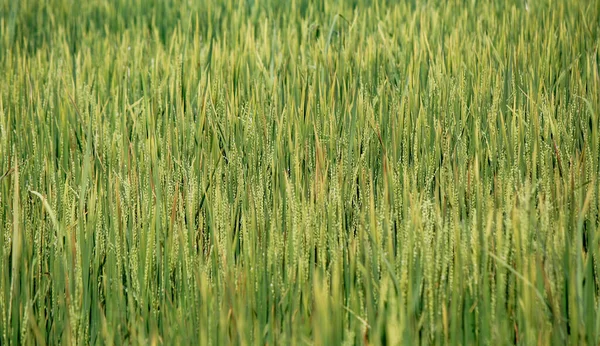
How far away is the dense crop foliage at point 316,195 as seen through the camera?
1175 mm

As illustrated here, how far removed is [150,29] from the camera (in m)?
3.56

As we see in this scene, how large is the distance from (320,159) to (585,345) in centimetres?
68

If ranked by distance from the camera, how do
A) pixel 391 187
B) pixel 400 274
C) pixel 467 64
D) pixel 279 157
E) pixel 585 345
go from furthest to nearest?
1. pixel 467 64
2. pixel 279 157
3. pixel 391 187
4. pixel 400 274
5. pixel 585 345

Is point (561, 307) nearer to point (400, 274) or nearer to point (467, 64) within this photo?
point (400, 274)

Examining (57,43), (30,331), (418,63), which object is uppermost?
(57,43)

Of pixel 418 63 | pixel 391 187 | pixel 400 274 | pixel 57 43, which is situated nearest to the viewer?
pixel 400 274

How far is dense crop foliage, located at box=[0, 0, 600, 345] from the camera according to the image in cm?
117

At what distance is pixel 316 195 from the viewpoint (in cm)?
150

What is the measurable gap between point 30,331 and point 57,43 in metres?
2.08

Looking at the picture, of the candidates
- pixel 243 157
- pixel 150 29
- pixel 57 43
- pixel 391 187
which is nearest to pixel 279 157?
pixel 243 157

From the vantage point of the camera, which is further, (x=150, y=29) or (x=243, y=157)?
(x=150, y=29)

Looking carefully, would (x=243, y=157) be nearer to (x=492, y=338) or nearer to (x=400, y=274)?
(x=400, y=274)

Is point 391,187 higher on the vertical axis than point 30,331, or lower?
higher

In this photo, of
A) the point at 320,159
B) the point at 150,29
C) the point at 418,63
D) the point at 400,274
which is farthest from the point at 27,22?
the point at 400,274
